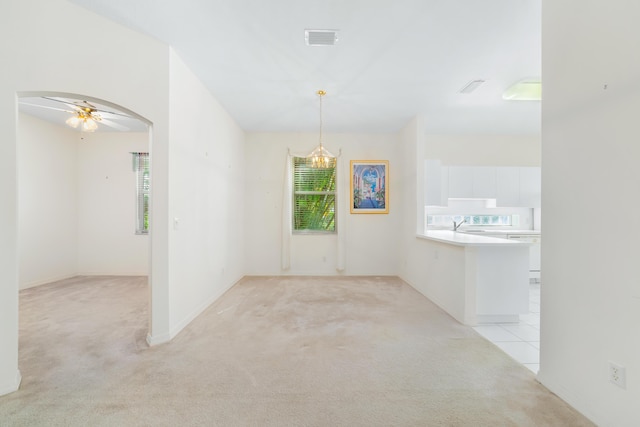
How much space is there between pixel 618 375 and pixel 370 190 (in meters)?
4.26

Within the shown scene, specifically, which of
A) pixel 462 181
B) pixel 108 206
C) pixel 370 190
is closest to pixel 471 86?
pixel 462 181

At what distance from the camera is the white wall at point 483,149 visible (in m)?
5.61

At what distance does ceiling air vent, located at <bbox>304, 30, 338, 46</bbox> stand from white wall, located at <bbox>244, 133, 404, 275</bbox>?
2.92 meters

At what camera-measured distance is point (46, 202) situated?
4.75 m

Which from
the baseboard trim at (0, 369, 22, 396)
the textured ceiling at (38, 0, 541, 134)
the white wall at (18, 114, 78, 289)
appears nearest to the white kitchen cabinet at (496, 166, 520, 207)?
the textured ceiling at (38, 0, 541, 134)

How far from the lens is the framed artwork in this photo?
17.9ft

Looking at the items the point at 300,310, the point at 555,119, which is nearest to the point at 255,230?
the point at 300,310

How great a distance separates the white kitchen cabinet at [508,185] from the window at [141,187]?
706cm

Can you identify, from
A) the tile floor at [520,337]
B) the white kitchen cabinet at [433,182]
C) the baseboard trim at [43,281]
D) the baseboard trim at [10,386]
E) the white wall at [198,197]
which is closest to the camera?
the baseboard trim at [10,386]

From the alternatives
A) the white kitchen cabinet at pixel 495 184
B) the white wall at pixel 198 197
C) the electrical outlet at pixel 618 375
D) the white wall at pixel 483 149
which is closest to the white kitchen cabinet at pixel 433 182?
the white kitchen cabinet at pixel 495 184

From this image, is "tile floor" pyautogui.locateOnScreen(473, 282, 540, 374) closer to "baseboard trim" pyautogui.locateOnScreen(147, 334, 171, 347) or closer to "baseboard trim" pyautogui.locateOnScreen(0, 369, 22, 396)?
"baseboard trim" pyautogui.locateOnScreen(147, 334, 171, 347)

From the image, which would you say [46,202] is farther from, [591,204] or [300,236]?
[591,204]

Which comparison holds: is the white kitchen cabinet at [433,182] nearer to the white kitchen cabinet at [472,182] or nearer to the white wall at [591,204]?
the white kitchen cabinet at [472,182]

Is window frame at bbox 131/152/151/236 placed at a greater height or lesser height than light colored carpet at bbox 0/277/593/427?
greater
